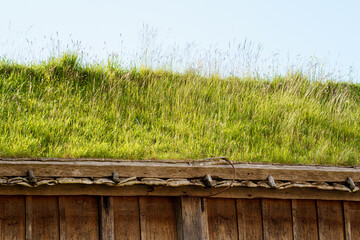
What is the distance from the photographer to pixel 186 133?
21.7ft

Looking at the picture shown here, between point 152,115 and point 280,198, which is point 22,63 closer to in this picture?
point 152,115

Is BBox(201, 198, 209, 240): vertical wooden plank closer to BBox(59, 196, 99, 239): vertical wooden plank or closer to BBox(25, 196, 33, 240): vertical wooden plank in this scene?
BBox(59, 196, 99, 239): vertical wooden plank

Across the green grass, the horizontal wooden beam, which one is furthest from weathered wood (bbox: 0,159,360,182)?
the green grass

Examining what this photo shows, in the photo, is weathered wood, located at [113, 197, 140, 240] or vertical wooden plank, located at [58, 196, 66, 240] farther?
weathered wood, located at [113, 197, 140, 240]

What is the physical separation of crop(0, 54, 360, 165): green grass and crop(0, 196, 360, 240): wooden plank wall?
0.78m

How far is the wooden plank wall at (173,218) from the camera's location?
4785mm

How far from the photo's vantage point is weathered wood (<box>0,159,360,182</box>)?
4711mm

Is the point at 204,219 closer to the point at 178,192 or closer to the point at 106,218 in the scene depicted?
the point at 178,192

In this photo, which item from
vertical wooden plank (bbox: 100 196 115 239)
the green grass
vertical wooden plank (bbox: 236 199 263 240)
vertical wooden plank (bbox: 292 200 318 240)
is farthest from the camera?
the green grass

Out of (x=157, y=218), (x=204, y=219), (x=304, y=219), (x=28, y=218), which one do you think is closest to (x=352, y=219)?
(x=304, y=219)

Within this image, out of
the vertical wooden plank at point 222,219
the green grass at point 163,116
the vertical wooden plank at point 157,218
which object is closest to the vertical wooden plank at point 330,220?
the green grass at point 163,116

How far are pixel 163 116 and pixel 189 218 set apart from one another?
217 cm

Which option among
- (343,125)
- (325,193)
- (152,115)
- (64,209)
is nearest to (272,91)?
(343,125)

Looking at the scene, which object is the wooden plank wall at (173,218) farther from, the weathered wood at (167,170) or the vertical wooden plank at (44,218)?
the weathered wood at (167,170)
